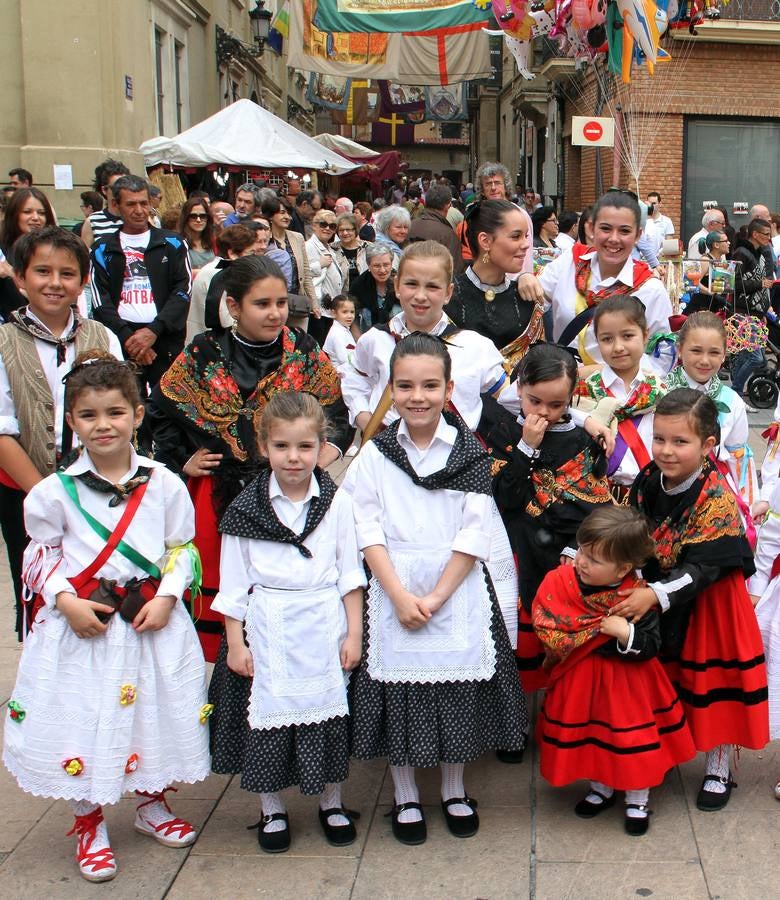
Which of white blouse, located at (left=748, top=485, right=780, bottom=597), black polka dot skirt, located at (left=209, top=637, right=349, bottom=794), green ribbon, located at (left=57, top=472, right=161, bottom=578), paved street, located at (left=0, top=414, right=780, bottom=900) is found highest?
green ribbon, located at (left=57, top=472, right=161, bottom=578)

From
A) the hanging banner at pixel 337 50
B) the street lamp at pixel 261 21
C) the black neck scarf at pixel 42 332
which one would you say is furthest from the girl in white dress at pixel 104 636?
the street lamp at pixel 261 21

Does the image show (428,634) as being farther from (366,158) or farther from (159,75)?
(366,158)

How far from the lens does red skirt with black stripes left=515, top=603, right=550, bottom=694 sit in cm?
367

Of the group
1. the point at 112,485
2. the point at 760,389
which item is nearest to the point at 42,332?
the point at 112,485

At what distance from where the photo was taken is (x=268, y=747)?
3055 millimetres

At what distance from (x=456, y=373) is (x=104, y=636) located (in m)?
1.51

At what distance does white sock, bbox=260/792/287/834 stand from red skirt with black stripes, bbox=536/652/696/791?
33.4 inches

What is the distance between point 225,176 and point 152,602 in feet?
40.8

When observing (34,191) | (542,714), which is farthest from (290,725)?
(34,191)

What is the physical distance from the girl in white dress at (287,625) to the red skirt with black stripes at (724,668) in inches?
44.2

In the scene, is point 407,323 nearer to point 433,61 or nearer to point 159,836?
point 159,836

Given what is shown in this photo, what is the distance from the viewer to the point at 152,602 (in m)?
3.04

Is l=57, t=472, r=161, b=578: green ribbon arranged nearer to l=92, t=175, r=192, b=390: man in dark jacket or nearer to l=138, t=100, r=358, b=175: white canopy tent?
l=92, t=175, r=192, b=390: man in dark jacket

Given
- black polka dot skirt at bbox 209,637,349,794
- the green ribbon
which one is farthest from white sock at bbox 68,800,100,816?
the green ribbon
